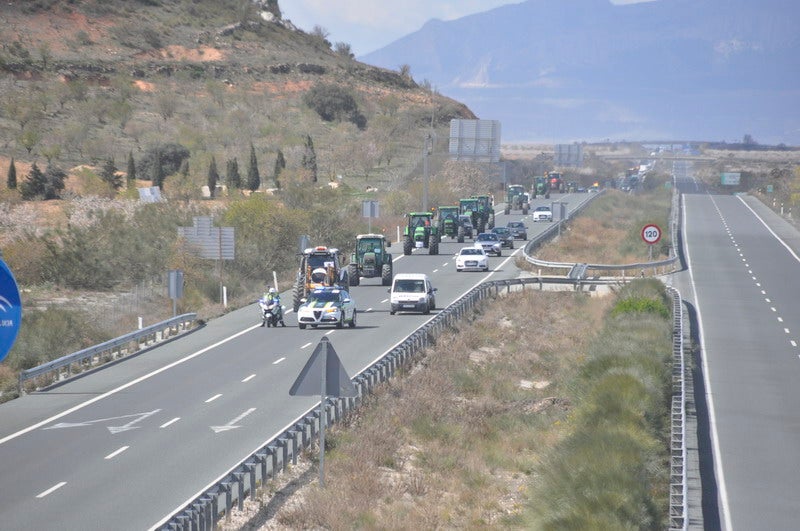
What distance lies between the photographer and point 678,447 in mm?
21375

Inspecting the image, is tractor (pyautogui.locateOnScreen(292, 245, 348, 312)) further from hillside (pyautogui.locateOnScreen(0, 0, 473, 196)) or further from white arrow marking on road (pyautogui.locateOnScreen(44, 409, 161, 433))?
hillside (pyautogui.locateOnScreen(0, 0, 473, 196))

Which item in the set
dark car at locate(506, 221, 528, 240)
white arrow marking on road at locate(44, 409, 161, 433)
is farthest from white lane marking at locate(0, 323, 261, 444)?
dark car at locate(506, 221, 528, 240)

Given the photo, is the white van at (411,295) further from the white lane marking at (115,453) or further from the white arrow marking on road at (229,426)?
the white lane marking at (115,453)

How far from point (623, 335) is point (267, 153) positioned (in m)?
83.6

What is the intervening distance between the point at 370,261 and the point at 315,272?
356 inches

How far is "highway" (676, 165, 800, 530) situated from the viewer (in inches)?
789

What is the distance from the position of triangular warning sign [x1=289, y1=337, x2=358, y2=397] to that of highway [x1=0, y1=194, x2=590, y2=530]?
2.54 metres

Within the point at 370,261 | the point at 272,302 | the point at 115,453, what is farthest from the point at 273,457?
the point at 370,261

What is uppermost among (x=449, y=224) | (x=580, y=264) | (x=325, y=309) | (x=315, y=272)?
(x=315, y=272)

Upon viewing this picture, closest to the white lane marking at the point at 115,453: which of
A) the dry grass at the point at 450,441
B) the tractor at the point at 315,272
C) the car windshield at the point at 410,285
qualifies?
the dry grass at the point at 450,441

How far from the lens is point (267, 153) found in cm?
11456

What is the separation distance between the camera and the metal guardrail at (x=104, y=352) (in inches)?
1114

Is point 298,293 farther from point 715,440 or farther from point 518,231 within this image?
point 518,231

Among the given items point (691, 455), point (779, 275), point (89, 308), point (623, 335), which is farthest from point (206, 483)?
point (779, 275)
